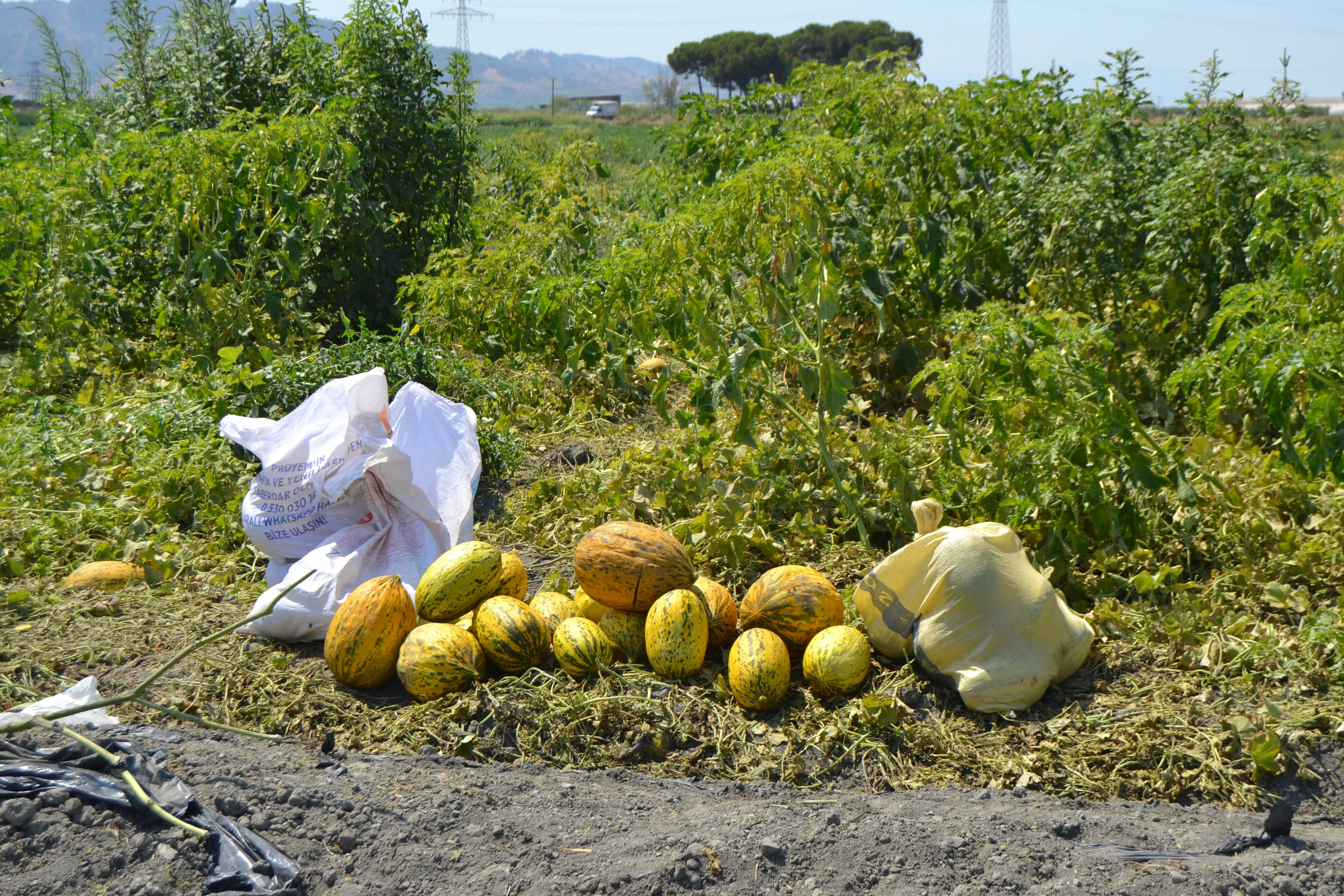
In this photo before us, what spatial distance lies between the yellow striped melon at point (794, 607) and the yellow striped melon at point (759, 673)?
0.16 m

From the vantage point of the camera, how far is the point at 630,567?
2994 mm

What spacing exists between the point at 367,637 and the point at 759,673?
1186 millimetres

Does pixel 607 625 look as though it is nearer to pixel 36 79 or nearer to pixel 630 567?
pixel 630 567

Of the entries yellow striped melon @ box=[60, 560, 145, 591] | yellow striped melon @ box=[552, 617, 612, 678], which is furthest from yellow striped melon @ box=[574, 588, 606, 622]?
yellow striped melon @ box=[60, 560, 145, 591]

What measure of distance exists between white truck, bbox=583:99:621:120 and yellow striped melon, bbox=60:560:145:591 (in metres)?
55.8

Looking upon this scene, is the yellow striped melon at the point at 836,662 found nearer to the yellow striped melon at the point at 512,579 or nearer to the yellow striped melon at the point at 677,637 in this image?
the yellow striped melon at the point at 677,637

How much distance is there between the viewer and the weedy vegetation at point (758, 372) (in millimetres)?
2785

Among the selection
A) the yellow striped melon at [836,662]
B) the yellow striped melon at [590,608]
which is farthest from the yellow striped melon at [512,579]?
the yellow striped melon at [836,662]

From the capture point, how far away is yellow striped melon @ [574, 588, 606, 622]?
Answer: 3.13 m

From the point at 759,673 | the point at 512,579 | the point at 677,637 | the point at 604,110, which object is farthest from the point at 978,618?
the point at 604,110

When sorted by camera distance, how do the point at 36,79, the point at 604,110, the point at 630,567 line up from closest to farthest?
1. the point at 630,567
2. the point at 36,79
3. the point at 604,110

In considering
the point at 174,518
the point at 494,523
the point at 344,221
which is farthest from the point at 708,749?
the point at 344,221

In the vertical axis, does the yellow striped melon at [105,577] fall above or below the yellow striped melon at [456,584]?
below

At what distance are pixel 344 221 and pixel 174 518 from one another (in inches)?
96.4
